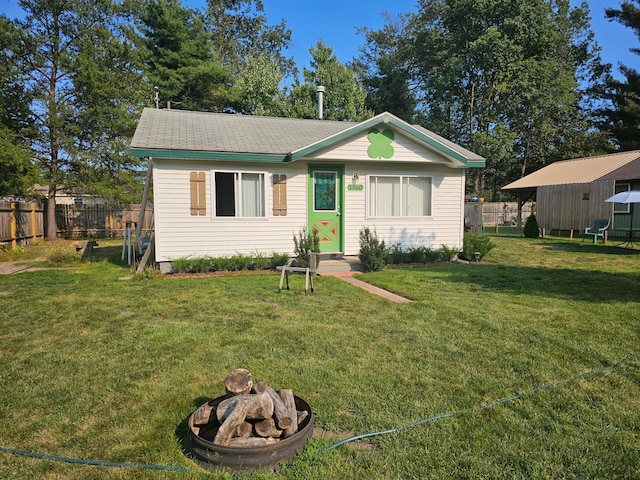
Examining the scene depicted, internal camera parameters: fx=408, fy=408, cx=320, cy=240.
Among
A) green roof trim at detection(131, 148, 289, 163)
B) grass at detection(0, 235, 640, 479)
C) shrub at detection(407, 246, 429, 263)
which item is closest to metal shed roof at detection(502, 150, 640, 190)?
shrub at detection(407, 246, 429, 263)

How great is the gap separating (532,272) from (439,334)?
17.5 ft

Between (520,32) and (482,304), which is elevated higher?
(520,32)

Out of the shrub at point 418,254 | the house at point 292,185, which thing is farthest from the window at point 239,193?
the shrub at point 418,254

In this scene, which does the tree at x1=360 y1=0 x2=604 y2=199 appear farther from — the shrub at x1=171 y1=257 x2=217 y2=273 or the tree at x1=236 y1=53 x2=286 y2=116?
the shrub at x1=171 y1=257 x2=217 y2=273

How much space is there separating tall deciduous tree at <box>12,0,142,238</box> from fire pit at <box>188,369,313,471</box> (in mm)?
17367

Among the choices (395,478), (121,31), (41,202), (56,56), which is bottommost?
(395,478)

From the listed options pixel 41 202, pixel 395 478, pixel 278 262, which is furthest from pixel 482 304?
A: pixel 41 202

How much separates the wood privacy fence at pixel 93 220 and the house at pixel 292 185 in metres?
10.5

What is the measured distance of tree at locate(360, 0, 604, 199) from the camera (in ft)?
91.8

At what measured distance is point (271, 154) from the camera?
365 inches

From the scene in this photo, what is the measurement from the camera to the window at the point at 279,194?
962cm

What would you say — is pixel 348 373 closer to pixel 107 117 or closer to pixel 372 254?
pixel 372 254

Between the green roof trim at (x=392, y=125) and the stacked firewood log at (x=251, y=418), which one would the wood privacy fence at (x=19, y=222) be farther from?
the stacked firewood log at (x=251, y=418)

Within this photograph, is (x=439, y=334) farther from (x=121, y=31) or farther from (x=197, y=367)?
(x=121, y=31)
